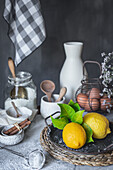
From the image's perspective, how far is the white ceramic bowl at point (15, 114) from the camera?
39.5 inches

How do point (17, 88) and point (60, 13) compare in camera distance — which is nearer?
point (17, 88)

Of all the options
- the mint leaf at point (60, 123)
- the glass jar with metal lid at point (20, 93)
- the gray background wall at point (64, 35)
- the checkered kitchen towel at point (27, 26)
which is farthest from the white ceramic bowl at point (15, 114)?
the gray background wall at point (64, 35)

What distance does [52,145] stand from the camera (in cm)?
86

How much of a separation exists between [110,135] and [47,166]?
0.92 ft

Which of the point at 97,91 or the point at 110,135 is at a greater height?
the point at 97,91

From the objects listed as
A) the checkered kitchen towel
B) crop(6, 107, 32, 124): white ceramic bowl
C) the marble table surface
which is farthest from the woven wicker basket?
the checkered kitchen towel

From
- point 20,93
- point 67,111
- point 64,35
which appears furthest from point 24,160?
point 64,35

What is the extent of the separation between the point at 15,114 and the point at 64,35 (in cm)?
89

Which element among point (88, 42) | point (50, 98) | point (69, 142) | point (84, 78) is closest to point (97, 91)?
point (84, 78)

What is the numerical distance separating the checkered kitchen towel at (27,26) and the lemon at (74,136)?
0.56m

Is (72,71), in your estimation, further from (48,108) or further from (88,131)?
(88,131)

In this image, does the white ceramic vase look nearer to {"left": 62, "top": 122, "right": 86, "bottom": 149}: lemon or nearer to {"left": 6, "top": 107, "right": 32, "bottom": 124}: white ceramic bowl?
{"left": 6, "top": 107, "right": 32, "bottom": 124}: white ceramic bowl

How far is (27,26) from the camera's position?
47.4 inches

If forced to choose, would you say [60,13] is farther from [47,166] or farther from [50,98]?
[47,166]
